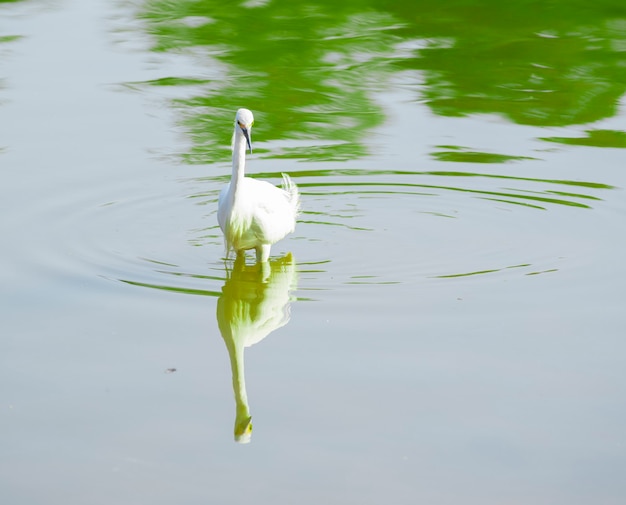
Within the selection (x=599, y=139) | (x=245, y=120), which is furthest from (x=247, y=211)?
(x=599, y=139)

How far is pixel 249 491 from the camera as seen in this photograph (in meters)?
5.21

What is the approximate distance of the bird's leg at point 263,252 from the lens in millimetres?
8352

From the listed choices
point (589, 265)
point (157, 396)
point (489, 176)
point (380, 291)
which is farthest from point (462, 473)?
point (489, 176)

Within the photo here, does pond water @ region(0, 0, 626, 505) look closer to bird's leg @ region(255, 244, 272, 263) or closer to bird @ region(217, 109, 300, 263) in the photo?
bird's leg @ region(255, 244, 272, 263)

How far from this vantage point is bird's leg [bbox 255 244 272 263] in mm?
8352

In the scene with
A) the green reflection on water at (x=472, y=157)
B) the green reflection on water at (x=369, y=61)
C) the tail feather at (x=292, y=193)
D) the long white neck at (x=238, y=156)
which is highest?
the long white neck at (x=238, y=156)

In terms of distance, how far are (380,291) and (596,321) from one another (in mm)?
1375

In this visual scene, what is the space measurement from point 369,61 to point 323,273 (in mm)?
6219

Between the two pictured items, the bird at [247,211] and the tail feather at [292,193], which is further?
the tail feather at [292,193]

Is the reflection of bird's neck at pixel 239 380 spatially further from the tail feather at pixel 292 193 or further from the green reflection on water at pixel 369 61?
the green reflection on water at pixel 369 61

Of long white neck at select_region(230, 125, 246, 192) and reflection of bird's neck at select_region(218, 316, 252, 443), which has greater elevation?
long white neck at select_region(230, 125, 246, 192)


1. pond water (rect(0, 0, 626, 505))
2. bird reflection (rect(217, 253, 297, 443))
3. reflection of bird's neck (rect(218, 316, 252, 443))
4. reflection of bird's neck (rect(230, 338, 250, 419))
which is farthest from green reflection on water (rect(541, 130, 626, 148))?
reflection of bird's neck (rect(230, 338, 250, 419))

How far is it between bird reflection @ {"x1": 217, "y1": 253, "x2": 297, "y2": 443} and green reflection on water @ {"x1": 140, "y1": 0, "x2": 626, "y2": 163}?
2.52 meters

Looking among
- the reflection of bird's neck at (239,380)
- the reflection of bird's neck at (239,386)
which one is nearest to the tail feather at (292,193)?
the reflection of bird's neck at (239,386)
